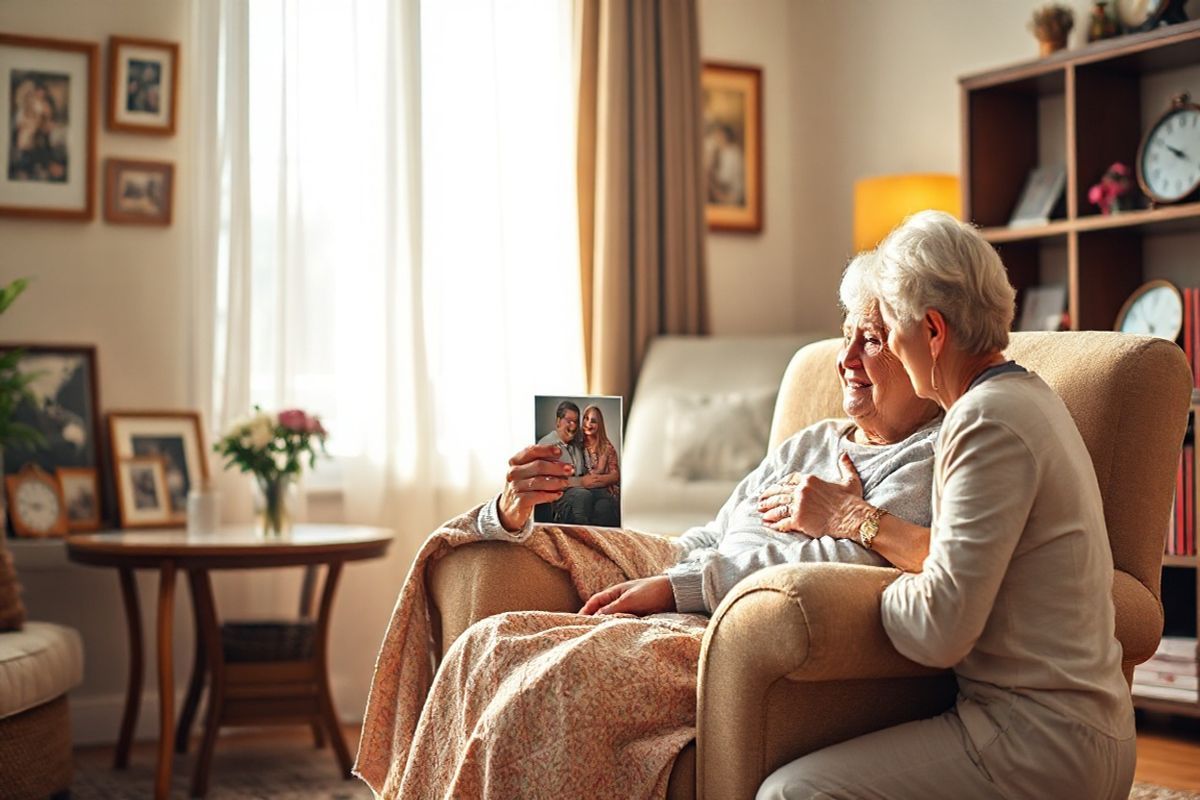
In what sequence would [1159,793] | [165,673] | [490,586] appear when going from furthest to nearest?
[165,673] → [1159,793] → [490,586]

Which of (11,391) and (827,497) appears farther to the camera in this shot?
(11,391)

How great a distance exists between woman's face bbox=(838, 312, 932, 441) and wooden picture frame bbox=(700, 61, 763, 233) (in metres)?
2.71

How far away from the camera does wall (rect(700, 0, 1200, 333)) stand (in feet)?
15.0

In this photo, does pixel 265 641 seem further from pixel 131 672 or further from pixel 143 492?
pixel 143 492

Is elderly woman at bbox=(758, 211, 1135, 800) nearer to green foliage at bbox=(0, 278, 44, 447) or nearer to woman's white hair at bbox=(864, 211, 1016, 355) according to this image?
woman's white hair at bbox=(864, 211, 1016, 355)

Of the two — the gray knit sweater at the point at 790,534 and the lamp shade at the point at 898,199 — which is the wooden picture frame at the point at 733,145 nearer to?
the lamp shade at the point at 898,199

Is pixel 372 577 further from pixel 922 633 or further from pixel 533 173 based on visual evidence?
pixel 922 633

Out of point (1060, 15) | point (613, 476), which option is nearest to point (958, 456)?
point (613, 476)

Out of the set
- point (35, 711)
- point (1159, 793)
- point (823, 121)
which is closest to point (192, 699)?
point (35, 711)

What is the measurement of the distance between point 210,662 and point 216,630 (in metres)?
0.08

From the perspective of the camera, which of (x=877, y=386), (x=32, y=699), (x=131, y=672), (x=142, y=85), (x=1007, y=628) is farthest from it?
(x=142, y=85)

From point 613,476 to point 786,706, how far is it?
619 mm

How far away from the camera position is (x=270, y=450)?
354cm

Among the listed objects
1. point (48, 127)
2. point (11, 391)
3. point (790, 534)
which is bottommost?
point (790, 534)
